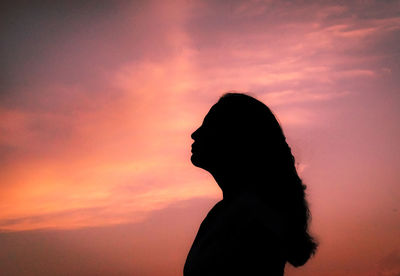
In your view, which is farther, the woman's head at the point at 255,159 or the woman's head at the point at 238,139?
the woman's head at the point at 238,139

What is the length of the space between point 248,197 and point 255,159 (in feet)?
1.21

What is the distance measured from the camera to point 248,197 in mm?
2881

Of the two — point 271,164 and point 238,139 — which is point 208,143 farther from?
point 271,164

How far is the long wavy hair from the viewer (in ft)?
10.0

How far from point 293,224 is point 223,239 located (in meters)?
0.59

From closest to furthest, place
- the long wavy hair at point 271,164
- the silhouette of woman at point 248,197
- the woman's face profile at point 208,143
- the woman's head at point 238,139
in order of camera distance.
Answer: the silhouette of woman at point 248,197 < the long wavy hair at point 271,164 < the woman's head at point 238,139 < the woman's face profile at point 208,143

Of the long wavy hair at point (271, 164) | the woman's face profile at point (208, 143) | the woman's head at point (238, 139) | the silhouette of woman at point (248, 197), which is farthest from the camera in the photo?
the woman's face profile at point (208, 143)

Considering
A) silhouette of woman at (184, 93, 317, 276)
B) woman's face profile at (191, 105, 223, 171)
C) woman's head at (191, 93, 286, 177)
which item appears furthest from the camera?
woman's face profile at (191, 105, 223, 171)

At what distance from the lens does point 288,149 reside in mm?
3328

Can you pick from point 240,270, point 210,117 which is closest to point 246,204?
point 240,270

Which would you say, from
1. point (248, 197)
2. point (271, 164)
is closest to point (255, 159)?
point (271, 164)

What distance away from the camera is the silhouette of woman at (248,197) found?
263 cm

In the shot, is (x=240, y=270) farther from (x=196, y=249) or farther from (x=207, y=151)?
(x=207, y=151)

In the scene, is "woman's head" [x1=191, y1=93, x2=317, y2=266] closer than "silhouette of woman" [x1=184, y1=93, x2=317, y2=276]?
No
